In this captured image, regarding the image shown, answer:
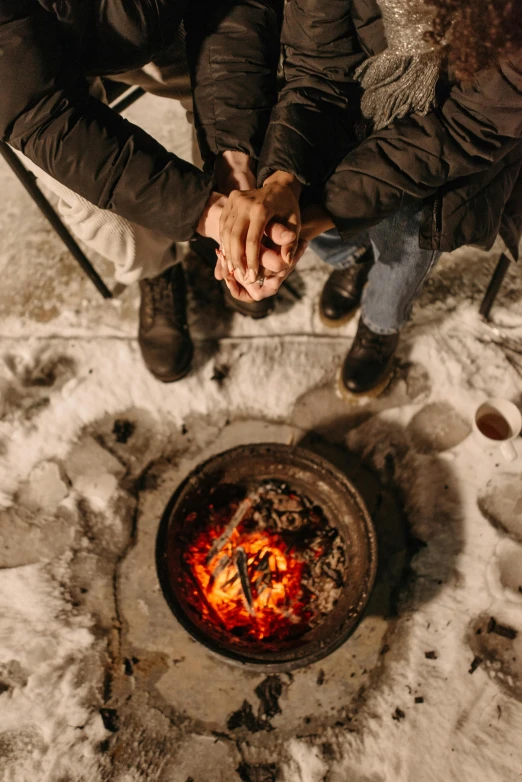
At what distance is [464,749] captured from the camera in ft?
6.00

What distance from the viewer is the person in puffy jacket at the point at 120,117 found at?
1423mm

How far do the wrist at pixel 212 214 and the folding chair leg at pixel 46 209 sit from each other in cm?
81

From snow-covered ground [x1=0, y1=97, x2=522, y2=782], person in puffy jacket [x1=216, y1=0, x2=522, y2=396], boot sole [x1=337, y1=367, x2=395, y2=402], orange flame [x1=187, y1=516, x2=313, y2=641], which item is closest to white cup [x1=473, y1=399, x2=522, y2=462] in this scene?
snow-covered ground [x1=0, y1=97, x2=522, y2=782]

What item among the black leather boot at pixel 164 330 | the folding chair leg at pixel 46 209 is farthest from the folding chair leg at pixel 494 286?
Result: the folding chair leg at pixel 46 209

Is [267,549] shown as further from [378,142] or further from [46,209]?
[46,209]

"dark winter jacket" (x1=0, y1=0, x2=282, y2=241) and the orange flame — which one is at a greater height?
"dark winter jacket" (x1=0, y1=0, x2=282, y2=241)

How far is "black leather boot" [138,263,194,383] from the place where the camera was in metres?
2.35

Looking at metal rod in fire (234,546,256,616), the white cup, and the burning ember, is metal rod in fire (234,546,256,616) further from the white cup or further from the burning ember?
the white cup

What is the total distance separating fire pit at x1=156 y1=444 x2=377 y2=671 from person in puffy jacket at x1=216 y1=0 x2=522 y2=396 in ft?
2.49

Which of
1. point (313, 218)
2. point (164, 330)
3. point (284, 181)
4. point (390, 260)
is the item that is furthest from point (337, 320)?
point (284, 181)

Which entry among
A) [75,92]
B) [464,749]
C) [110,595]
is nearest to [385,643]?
[464,749]

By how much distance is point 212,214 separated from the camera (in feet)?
5.14

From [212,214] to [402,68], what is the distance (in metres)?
0.67

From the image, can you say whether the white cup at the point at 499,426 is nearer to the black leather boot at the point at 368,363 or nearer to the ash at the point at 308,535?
the black leather boot at the point at 368,363
